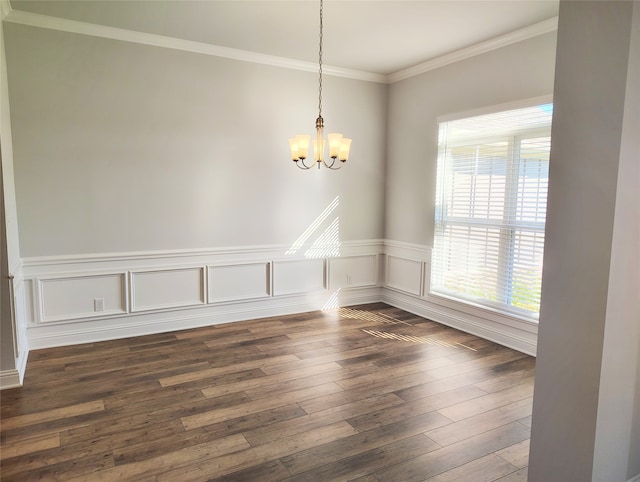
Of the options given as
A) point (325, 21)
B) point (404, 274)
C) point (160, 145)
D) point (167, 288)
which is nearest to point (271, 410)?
point (167, 288)

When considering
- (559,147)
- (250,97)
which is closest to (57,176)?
(250,97)

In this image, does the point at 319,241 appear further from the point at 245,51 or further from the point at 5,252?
the point at 5,252

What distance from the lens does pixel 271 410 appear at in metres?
2.82

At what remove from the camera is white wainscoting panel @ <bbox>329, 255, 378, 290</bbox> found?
5.30 m

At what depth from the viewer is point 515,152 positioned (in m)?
3.88

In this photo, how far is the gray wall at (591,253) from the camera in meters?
1.39

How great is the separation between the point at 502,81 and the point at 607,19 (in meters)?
2.77

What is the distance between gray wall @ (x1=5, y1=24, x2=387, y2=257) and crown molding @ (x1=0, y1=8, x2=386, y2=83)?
52mm

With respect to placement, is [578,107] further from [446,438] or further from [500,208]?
[500,208]

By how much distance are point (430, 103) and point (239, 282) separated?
2.90 metres

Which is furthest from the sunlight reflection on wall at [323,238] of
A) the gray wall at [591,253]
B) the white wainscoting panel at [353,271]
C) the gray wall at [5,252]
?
the gray wall at [591,253]

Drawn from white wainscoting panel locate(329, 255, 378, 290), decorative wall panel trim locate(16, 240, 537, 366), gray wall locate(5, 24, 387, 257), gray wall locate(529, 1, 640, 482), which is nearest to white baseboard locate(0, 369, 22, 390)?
decorative wall panel trim locate(16, 240, 537, 366)

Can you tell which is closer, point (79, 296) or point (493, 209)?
point (79, 296)

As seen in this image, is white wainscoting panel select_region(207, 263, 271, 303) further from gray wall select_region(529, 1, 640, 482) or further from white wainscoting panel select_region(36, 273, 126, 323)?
gray wall select_region(529, 1, 640, 482)
